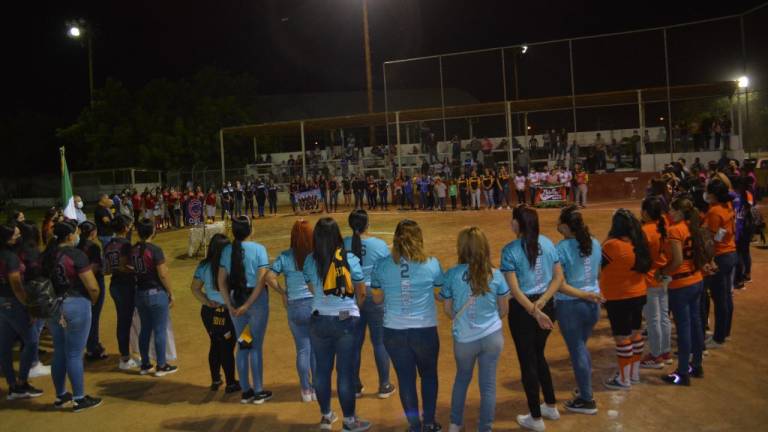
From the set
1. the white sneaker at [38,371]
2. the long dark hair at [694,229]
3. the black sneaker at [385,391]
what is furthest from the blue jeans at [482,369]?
the white sneaker at [38,371]

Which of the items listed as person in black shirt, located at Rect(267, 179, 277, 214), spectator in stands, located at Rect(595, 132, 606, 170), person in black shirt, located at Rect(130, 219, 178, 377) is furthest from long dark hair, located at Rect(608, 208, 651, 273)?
person in black shirt, located at Rect(267, 179, 277, 214)

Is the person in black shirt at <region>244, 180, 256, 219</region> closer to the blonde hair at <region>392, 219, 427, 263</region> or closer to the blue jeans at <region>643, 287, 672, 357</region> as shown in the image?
the blue jeans at <region>643, 287, 672, 357</region>

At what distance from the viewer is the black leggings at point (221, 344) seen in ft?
20.8

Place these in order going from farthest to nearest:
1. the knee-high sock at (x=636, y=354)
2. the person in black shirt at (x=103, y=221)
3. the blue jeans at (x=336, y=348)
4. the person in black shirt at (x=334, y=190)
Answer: the person in black shirt at (x=334, y=190) → the person in black shirt at (x=103, y=221) → the knee-high sock at (x=636, y=354) → the blue jeans at (x=336, y=348)

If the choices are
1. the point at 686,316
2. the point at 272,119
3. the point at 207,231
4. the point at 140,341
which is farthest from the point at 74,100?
the point at 686,316

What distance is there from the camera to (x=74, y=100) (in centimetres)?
6094

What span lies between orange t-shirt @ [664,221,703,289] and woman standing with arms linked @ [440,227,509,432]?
90.9 inches

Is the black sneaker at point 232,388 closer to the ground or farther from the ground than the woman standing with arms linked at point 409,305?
closer to the ground

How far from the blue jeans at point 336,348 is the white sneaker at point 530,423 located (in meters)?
1.45

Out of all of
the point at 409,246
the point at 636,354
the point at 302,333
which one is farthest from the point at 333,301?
the point at 636,354

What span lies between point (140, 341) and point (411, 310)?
414 centimetres

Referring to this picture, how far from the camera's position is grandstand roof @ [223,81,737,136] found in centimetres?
2562

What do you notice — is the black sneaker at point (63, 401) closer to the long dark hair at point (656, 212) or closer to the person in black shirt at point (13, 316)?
the person in black shirt at point (13, 316)

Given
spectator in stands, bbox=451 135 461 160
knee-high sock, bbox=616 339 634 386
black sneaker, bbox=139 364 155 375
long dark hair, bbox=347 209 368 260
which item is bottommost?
black sneaker, bbox=139 364 155 375
